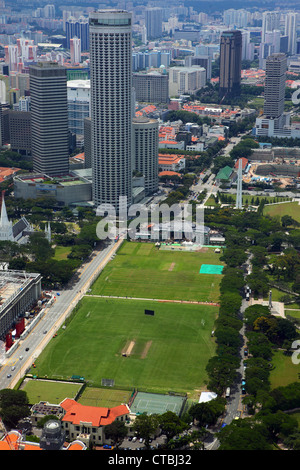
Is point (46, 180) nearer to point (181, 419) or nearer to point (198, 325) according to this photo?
point (198, 325)

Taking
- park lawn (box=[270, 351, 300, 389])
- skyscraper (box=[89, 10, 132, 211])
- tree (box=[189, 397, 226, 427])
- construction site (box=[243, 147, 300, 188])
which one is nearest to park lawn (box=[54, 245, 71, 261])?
skyscraper (box=[89, 10, 132, 211])

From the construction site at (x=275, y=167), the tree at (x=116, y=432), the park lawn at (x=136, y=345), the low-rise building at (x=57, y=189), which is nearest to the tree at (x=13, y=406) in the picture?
the park lawn at (x=136, y=345)

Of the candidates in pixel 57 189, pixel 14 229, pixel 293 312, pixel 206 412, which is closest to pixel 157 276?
pixel 293 312

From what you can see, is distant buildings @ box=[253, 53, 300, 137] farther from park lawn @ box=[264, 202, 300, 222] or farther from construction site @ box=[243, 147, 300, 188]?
park lawn @ box=[264, 202, 300, 222]

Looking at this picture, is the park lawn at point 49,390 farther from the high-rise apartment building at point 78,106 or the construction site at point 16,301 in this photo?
the high-rise apartment building at point 78,106

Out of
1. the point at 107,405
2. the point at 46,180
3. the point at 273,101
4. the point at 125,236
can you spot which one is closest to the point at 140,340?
the point at 107,405

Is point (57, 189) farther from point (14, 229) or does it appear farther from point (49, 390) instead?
point (49, 390)
